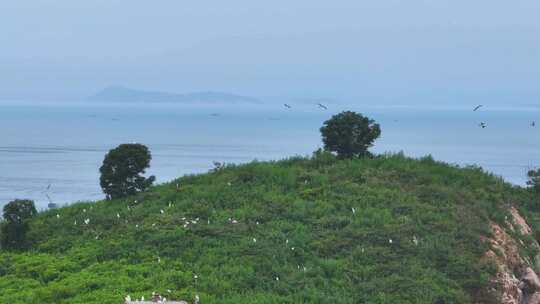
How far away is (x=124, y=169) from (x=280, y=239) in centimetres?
867

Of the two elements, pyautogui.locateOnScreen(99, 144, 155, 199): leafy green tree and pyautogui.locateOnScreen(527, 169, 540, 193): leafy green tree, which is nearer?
pyautogui.locateOnScreen(99, 144, 155, 199): leafy green tree

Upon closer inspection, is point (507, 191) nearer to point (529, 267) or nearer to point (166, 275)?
point (529, 267)

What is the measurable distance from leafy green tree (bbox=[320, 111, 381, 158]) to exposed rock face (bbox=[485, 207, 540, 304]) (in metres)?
7.92

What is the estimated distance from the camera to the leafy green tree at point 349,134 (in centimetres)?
2839

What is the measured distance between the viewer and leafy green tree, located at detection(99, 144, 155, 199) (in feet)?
85.0

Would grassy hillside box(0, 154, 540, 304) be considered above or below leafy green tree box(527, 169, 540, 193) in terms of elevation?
below

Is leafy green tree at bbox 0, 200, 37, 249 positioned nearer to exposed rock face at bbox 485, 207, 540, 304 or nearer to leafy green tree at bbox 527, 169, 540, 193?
exposed rock face at bbox 485, 207, 540, 304

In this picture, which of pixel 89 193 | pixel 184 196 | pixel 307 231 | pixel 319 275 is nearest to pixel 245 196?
pixel 184 196

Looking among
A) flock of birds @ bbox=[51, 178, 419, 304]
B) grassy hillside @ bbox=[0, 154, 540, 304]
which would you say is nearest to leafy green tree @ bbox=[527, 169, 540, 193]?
grassy hillside @ bbox=[0, 154, 540, 304]

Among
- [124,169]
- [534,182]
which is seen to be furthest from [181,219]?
[534,182]

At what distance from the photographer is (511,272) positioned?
19.9 metres

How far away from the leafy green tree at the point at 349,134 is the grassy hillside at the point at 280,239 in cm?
188

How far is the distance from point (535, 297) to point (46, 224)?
16.5 meters

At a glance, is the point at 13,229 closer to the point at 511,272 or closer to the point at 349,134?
the point at 349,134
